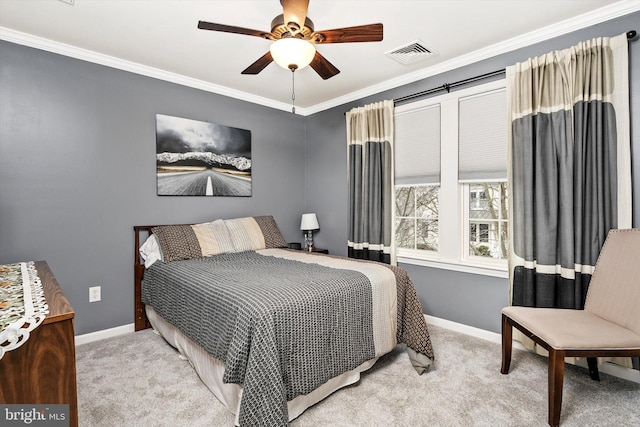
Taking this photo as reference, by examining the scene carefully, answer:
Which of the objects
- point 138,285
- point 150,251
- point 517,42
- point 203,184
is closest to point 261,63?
point 203,184

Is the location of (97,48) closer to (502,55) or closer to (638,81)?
(502,55)

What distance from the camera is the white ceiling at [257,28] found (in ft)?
7.19

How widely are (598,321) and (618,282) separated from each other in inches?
10.9

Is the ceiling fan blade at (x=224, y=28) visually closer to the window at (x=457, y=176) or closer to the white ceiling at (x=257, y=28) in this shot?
the white ceiling at (x=257, y=28)

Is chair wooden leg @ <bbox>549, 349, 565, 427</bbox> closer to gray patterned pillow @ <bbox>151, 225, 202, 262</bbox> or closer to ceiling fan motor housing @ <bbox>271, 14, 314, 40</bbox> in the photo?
ceiling fan motor housing @ <bbox>271, 14, 314, 40</bbox>

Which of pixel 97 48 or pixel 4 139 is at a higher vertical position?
pixel 97 48

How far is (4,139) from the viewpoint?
247cm

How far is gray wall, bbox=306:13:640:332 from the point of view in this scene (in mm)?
2189

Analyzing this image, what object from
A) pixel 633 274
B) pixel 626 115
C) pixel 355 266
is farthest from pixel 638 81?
pixel 355 266

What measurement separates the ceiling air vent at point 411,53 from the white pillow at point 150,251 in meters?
2.74

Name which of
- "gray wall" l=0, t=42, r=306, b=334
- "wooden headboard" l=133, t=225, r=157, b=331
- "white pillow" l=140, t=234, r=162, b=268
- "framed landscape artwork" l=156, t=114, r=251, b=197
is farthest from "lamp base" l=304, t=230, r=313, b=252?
Result: "wooden headboard" l=133, t=225, r=157, b=331

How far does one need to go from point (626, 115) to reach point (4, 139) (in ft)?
14.7

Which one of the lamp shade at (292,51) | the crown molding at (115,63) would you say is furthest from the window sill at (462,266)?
the crown molding at (115,63)

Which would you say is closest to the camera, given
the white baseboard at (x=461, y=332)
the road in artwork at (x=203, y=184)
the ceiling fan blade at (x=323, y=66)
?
the ceiling fan blade at (x=323, y=66)
